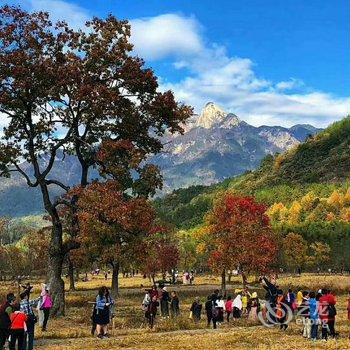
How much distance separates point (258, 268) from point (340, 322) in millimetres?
24908

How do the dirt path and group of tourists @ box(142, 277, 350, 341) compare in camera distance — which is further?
group of tourists @ box(142, 277, 350, 341)

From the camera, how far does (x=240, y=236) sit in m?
57.0

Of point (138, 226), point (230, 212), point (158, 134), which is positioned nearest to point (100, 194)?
point (138, 226)

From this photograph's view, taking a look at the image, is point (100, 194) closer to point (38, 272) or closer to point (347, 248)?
point (347, 248)

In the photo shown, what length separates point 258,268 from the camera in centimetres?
5531

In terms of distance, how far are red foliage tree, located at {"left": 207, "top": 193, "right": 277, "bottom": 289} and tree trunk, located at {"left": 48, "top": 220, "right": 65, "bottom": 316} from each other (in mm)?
24431

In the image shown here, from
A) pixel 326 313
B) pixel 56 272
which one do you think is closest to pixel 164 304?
pixel 56 272

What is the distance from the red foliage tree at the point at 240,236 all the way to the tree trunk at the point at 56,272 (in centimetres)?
2443

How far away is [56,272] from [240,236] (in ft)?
88.5

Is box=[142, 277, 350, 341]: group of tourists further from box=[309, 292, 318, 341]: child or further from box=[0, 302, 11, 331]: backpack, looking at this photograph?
box=[0, 302, 11, 331]: backpack

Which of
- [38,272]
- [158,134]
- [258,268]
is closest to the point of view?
[158,134]

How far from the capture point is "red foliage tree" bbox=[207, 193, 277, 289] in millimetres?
55344

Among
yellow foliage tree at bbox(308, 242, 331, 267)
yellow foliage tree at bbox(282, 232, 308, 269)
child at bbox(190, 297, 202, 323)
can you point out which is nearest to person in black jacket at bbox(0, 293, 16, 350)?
child at bbox(190, 297, 202, 323)

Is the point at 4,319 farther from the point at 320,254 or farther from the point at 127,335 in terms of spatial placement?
the point at 320,254
